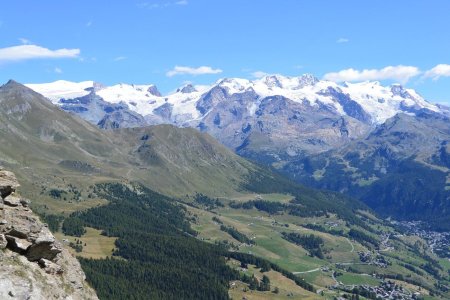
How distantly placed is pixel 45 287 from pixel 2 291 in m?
5.85

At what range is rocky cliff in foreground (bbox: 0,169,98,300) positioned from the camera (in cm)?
5116

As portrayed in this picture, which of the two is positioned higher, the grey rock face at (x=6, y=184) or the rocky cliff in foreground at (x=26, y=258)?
the grey rock face at (x=6, y=184)

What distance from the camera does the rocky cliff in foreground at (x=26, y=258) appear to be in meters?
51.2

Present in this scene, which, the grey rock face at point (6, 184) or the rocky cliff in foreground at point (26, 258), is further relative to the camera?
the grey rock face at point (6, 184)

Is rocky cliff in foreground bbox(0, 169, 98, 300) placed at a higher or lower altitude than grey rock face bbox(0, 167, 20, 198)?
lower

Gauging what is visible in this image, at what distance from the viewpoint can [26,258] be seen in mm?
55125

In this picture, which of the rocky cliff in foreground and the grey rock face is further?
the grey rock face

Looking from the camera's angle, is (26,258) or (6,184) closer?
(26,258)

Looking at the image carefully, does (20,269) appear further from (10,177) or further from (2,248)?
(10,177)

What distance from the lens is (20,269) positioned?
5244 centimetres

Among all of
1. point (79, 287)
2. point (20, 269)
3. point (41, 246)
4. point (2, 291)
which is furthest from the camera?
point (79, 287)

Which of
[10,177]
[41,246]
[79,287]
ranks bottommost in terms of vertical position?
[79,287]

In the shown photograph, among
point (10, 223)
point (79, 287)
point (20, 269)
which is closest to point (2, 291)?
point (20, 269)

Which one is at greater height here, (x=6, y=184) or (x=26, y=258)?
(x=6, y=184)
